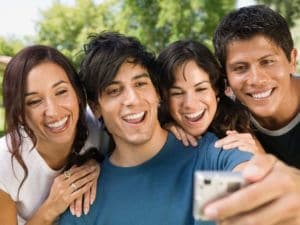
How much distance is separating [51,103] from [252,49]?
4.05 ft

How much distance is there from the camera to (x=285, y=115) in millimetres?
3014

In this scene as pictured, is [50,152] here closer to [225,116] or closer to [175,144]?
[175,144]

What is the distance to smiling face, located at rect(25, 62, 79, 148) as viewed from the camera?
257 centimetres

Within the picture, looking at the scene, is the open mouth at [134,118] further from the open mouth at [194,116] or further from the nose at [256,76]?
the nose at [256,76]

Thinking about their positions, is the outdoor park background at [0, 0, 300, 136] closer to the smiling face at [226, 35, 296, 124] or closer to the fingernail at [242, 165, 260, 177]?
the smiling face at [226, 35, 296, 124]

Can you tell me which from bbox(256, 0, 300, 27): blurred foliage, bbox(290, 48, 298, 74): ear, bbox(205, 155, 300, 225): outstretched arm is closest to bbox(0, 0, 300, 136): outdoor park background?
bbox(256, 0, 300, 27): blurred foliage

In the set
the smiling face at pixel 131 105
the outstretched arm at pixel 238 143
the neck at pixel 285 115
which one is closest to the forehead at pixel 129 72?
the smiling face at pixel 131 105

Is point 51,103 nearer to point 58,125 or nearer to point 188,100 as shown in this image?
point 58,125

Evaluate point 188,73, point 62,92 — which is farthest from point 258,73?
point 62,92

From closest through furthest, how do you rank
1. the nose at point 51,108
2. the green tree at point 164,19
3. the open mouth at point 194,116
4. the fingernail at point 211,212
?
the fingernail at point 211,212
the nose at point 51,108
the open mouth at point 194,116
the green tree at point 164,19

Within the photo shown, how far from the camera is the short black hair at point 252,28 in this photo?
286 centimetres

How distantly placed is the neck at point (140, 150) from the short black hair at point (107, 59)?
0.98ft

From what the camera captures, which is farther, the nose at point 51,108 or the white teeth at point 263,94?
the white teeth at point 263,94

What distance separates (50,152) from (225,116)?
1103 millimetres
